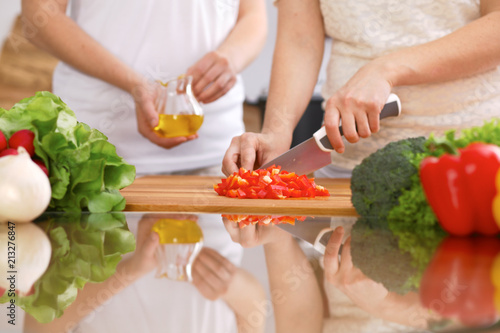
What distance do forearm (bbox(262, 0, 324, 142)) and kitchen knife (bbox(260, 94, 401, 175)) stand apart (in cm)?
24

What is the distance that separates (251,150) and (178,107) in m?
0.27

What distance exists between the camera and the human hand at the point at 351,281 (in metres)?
0.62

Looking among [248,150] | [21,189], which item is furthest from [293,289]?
[248,150]

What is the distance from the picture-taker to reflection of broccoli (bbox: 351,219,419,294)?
690 mm

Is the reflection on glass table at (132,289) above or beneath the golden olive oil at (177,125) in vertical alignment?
above

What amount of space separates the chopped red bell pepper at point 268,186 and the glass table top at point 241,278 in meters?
0.21

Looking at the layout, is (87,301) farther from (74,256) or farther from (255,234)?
(255,234)

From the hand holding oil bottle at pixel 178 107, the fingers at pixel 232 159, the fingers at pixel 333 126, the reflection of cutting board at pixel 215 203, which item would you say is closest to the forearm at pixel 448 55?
the fingers at pixel 333 126

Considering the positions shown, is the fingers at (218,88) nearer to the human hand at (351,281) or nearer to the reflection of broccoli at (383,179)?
the reflection of broccoli at (383,179)

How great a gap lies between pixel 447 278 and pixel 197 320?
1.01 ft

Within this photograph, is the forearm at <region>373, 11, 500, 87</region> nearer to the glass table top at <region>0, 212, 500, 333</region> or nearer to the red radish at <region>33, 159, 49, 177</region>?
the glass table top at <region>0, 212, 500, 333</region>

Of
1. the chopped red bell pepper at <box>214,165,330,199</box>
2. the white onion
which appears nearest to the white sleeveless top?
the chopped red bell pepper at <box>214,165,330,199</box>

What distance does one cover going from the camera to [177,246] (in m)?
0.89

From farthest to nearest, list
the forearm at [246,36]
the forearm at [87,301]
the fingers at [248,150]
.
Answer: the forearm at [246,36] → the fingers at [248,150] → the forearm at [87,301]
